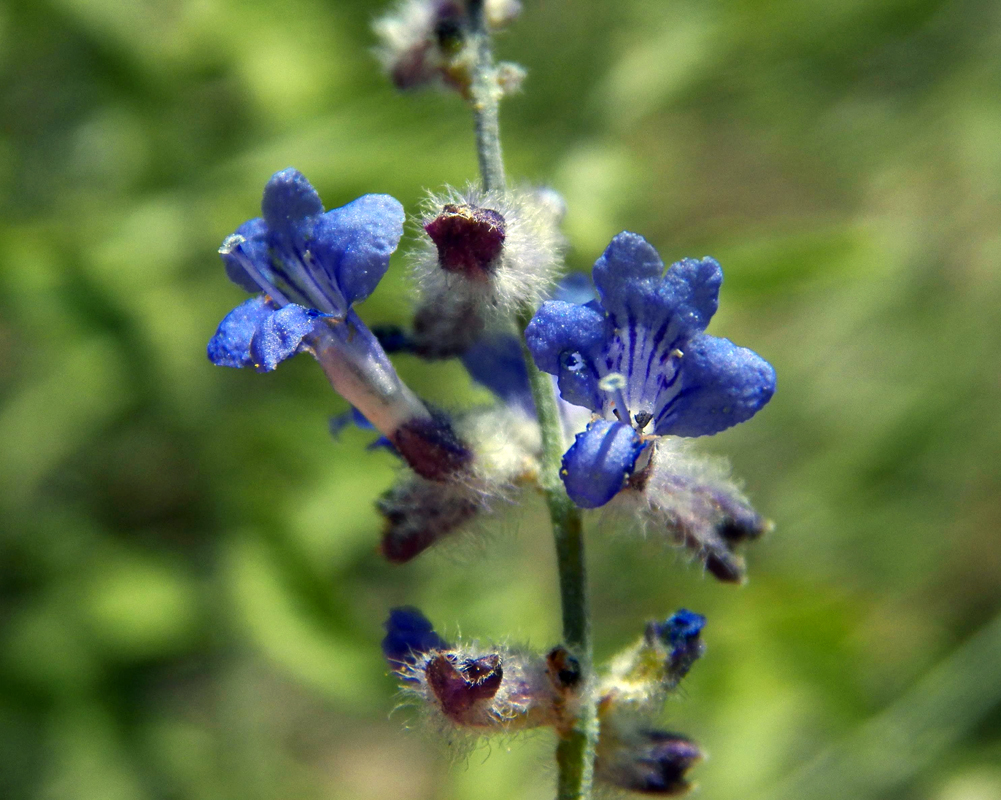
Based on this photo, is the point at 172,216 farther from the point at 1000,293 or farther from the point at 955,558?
the point at 955,558

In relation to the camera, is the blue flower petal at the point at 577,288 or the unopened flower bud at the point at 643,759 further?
the blue flower petal at the point at 577,288

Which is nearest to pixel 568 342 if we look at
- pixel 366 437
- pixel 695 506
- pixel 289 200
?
pixel 695 506

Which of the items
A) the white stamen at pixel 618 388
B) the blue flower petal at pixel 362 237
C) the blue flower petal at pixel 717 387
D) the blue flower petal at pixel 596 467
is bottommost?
the blue flower petal at pixel 596 467

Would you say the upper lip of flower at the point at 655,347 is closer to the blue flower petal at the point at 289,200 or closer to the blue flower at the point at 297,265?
the blue flower at the point at 297,265

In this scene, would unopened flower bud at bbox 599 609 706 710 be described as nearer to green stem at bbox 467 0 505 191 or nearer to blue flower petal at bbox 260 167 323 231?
green stem at bbox 467 0 505 191

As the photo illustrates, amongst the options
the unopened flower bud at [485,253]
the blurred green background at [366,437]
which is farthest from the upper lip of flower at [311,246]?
the blurred green background at [366,437]

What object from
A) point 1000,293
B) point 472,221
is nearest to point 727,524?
point 472,221
